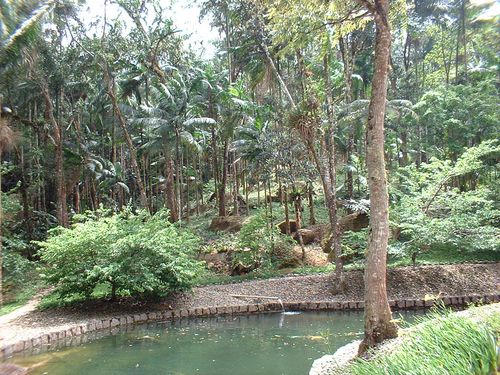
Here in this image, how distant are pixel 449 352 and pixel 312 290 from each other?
9942mm

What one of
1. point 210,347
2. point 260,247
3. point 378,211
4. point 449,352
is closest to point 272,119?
point 260,247

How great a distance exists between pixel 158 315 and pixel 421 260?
9.81 m

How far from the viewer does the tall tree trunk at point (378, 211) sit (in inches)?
239

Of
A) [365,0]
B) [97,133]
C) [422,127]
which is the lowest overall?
[365,0]

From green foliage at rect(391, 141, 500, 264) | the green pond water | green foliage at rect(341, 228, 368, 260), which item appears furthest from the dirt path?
green foliage at rect(341, 228, 368, 260)

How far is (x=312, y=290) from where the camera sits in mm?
13305

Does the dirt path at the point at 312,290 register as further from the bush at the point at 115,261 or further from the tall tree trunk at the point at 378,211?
the tall tree trunk at the point at 378,211

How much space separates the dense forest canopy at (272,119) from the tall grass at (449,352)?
2.44 meters

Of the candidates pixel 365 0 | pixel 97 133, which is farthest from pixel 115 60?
pixel 365 0

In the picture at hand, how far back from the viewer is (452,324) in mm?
3955

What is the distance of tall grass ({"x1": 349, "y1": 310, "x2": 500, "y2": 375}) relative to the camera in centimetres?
318

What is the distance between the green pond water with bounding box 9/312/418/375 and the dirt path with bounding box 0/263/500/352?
3.66ft

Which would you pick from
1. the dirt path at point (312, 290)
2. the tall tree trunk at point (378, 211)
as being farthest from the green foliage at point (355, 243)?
the tall tree trunk at point (378, 211)

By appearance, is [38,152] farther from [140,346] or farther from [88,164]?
[140,346]
